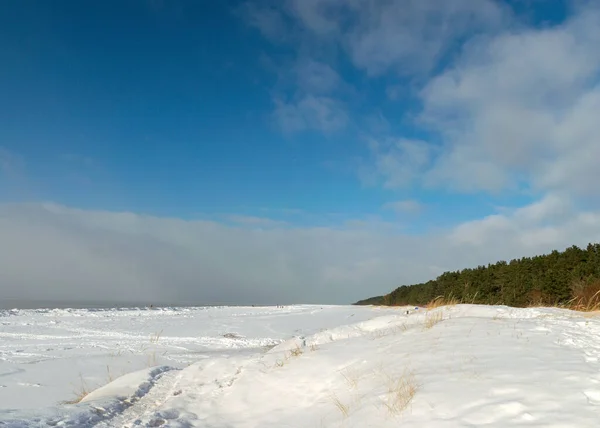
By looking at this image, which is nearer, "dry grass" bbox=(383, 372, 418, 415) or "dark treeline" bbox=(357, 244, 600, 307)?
"dry grass" bbox=(383, 372, 418, 415)

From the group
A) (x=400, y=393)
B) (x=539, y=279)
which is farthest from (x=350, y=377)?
(x=539, y=279)

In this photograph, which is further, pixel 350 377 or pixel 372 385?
pixel 350 377

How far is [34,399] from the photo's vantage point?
6172mm

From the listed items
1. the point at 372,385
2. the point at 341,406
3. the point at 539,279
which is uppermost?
the point at 539,279

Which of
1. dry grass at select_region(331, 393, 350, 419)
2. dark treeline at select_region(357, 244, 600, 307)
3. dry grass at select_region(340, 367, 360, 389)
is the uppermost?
dark treeline at select_region(357, 244, 600, 307)

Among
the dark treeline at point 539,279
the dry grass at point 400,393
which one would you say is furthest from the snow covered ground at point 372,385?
the dark treeline at point 539,279

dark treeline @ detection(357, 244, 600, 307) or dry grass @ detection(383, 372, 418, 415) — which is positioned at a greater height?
dark treeline @ detection(357, 244, 600, 307)

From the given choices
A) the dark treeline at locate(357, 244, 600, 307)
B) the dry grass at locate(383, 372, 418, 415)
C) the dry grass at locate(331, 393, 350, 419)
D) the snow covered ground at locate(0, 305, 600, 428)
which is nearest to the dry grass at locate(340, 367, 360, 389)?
the snow covered ground at locate(0, 305, 600, 428)

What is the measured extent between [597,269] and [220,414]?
22.0 metres

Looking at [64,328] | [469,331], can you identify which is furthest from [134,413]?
[64,328]

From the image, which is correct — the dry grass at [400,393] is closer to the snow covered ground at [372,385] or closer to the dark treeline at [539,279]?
the snow covered ground at [372,385]

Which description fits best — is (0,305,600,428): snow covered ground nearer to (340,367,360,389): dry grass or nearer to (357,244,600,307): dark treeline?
(340,367,360,389): dry grass

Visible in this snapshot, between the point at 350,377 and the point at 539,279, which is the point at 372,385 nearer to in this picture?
the point at 350,377

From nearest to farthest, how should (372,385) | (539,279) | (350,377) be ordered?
(372,385) < (350,377) < (539,279)
